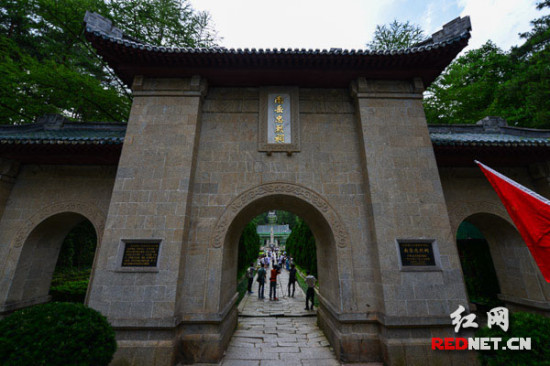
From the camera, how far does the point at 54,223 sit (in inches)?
250

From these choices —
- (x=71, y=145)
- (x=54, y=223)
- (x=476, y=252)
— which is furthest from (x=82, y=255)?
(x=476, y=252)

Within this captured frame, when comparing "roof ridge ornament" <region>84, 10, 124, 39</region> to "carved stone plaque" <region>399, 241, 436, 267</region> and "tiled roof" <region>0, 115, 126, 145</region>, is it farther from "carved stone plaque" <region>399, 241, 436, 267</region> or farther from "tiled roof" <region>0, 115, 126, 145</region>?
"carved stone plaque" <region>399, 241, 436, 267</region>

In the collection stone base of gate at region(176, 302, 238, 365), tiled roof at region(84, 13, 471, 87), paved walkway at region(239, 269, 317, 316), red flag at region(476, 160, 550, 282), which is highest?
tiled roof at region(84, 13, 471, 87)

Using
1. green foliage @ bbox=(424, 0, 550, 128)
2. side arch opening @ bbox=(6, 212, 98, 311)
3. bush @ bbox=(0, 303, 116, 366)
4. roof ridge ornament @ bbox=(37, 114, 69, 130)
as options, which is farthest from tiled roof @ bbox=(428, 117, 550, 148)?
roof ridge ornament @ bbox=(37, 114, 69, 130)

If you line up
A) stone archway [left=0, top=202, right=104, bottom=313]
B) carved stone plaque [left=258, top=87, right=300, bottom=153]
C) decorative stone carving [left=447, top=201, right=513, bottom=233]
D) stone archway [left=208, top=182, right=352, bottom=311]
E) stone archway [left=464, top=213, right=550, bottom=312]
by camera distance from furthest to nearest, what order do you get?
decorative stone carving [left=447, top=201, right=513, bottom=233]
carved stone plaque [left=258, top=87, right=300, bottom=153]
stone archway [left=464, top=213, right=550, bottom=312]
stone archway [left=0, top=202, right=104, bottom=313]
stone archway [left=208, top=182, right=352, bottom=311]

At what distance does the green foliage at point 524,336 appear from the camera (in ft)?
9.80

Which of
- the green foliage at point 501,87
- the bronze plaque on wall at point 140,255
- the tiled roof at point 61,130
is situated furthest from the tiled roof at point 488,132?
the tiled roof at point 61,130

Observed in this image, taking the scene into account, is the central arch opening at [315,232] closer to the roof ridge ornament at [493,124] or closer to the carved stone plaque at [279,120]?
the carved stone plaque at [279,120]

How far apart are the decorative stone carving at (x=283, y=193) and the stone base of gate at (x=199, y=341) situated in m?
1.61

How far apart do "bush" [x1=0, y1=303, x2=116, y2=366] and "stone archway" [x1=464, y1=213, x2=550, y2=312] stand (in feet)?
29.0

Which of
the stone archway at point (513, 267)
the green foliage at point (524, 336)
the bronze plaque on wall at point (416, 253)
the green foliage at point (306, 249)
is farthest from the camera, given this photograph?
the green foliage at point (306, 249)

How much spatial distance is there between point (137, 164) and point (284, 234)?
37.5m

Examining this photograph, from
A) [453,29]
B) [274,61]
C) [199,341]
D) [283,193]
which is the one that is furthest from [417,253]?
[274,61]

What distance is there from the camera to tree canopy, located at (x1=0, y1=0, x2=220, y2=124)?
7.80 metres
